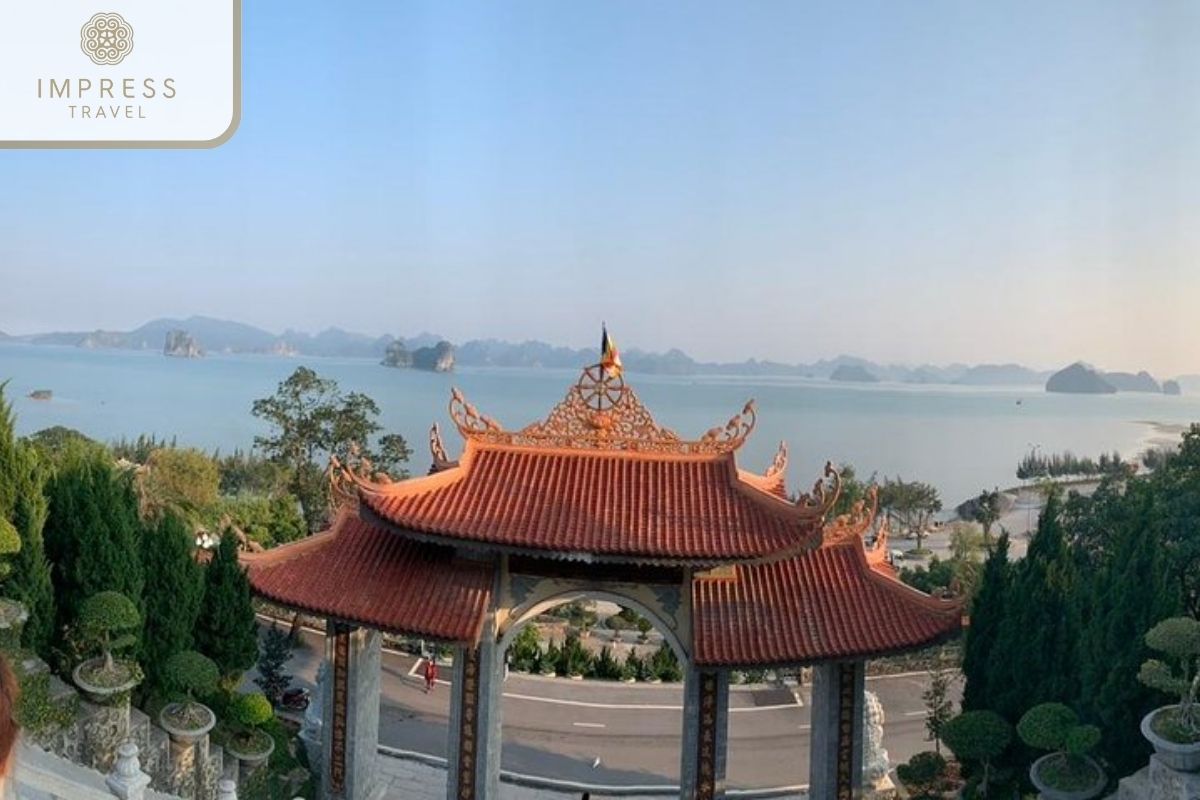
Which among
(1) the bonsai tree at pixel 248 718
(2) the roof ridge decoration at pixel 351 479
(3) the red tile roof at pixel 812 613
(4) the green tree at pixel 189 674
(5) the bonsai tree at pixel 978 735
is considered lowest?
(1) the bonsai tree at pixel 248 718

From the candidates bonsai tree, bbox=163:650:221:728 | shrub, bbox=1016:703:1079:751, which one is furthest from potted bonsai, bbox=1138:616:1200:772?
bonsai tree, bbox=163:650:221:728

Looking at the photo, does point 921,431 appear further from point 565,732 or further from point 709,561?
point 709,561

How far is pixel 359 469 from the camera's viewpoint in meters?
10.2

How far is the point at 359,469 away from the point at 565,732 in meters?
6.18

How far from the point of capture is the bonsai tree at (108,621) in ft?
29.5

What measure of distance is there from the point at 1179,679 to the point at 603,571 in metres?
5.20

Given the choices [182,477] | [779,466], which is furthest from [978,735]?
[182,477]

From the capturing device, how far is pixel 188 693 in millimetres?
9906

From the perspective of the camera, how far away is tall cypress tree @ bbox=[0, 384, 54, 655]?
926cm

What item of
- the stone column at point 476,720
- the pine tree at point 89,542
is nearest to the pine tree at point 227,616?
the pine tree at point 89,542

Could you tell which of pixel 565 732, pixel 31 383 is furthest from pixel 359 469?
pixel 31 383

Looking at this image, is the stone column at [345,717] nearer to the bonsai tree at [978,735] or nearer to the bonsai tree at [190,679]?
the bonsai tree at [190,679]

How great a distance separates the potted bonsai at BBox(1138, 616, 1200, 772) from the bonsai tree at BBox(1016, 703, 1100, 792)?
60 centimetres

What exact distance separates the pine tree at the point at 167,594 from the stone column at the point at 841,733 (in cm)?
678
